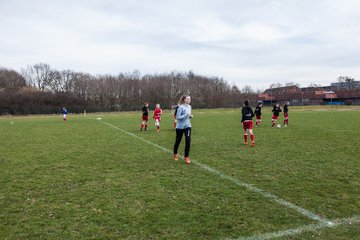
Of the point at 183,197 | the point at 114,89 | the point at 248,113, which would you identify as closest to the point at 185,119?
the point at 183,197

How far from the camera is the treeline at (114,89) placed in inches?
3189

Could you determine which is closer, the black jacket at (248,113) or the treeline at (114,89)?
the black jacket at (248,113)

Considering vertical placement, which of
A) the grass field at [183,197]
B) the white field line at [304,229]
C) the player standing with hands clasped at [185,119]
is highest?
the player standing with hands clasped at [185,119]

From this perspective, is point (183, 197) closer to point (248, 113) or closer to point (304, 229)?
point (304, 229)

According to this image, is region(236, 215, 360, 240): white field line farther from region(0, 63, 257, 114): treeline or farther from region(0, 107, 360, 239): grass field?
region(0, 63, 257, 114): treeline

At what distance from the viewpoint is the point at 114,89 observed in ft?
314

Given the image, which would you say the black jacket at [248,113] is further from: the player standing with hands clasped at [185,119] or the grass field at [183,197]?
the player standing with hands clasped at [185,119]

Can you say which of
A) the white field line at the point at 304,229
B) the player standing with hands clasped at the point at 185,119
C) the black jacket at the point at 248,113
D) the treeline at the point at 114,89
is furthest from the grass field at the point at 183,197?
the treeline at the point at 114,89

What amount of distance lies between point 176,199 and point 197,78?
10796 cm

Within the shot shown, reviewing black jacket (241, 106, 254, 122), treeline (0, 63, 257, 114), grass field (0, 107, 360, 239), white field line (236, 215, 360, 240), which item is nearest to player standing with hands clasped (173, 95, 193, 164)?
grass field (0, 107, 360, 239)

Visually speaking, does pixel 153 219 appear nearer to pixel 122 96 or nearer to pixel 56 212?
pixel 56 212

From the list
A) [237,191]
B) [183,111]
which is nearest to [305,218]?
[237,191]

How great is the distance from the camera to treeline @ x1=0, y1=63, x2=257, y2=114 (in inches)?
3189

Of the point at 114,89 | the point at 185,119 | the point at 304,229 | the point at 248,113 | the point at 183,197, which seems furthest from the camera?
the point at 114,89
